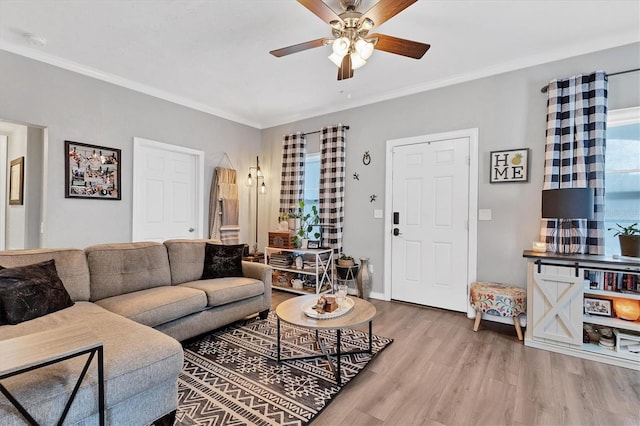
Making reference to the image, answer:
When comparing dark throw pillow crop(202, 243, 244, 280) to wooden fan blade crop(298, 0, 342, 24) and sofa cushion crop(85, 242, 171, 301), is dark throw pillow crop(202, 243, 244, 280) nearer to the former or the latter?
sofa cushion crop(85, 242, 171, 301)

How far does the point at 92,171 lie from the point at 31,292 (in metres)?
1.90

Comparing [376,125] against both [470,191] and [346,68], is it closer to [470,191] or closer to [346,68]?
[470,191]

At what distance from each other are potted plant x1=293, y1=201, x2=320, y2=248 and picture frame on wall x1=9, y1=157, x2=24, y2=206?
3.30 metres

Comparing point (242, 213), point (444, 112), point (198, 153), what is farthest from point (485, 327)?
point (198, 153)

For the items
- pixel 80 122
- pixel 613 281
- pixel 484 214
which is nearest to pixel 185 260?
pixel 80 122

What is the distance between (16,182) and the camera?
382cm

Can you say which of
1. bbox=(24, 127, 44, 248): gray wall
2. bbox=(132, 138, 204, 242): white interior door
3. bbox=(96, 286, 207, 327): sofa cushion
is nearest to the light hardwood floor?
bbox=(96, 286, 207, 327): sofa cushion

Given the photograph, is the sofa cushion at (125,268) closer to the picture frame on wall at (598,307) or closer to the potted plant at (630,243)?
the picture frame on wall at (598,307)

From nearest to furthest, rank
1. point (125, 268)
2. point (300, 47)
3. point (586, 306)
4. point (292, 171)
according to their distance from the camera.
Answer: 1. point (300, 47)
2. point (586, 306)
3. point (125, 268)
4. point (292, 171)

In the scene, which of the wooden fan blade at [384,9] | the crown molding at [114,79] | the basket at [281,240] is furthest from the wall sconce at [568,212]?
the crown molding at [114,79]

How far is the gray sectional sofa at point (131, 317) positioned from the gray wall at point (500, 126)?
2.15 metres

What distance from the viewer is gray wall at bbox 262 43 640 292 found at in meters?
2.83

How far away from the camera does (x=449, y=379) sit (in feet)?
6.89

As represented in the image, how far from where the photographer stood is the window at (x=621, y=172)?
2675mm
